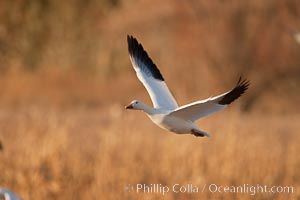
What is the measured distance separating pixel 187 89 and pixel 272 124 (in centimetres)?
239

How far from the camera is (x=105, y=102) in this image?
16391 mm

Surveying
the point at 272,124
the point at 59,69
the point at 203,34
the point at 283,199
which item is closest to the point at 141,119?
the point at 272,124

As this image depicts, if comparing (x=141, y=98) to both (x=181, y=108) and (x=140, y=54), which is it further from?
(x=181, y=108)

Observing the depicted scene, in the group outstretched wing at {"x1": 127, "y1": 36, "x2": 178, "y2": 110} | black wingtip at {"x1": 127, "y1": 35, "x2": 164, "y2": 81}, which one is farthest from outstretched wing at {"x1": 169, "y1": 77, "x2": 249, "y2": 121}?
black wingtip at {"x1": 127, "y1": 35, "x2": 164, "y2": 81}

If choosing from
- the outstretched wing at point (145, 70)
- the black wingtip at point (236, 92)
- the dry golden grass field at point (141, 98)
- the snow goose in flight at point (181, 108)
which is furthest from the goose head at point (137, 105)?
the dry golden grass field at point (141, 98)

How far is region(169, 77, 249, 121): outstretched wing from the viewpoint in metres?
5.08

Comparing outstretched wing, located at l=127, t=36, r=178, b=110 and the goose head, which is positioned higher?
outstretched wing, located at l=127, t=36, r=178, b=110

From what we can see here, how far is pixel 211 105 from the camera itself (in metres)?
5.23

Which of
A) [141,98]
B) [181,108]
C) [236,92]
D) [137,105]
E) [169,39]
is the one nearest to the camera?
[181,108]

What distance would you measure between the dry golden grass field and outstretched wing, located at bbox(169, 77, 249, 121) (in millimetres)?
2297

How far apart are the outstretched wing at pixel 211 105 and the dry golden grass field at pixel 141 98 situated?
2297mm

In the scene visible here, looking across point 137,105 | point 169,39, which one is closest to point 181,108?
point 137,105

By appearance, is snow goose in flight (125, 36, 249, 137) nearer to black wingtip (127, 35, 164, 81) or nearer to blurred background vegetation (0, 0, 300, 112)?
black wingtip (127, 35, 164, 81)

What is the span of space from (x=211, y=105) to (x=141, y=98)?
35.8ft
